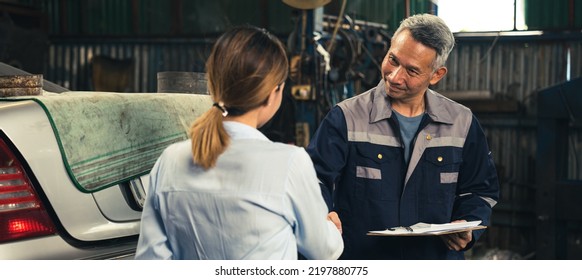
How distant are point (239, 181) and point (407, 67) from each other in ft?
3.81

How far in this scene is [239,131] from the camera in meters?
1.83

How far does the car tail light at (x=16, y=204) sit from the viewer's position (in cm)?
238

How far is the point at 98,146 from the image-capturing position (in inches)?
107

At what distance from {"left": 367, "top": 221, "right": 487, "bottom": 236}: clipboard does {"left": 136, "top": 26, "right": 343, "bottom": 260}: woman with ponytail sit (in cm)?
54

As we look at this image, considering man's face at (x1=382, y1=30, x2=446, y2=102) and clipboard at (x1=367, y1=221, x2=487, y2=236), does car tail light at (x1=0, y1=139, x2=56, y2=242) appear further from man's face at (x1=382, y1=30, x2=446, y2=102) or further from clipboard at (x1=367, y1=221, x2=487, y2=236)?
man's face at (x1=382, y1=30, x2=446, y2=102)

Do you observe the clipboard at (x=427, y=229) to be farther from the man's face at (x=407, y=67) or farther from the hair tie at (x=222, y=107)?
the hair tie at (x=222, y=107)

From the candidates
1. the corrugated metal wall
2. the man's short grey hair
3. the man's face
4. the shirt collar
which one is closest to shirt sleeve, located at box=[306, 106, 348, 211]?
the man's face

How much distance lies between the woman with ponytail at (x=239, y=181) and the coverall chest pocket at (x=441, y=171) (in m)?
0.94

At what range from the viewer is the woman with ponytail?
178 centimetres

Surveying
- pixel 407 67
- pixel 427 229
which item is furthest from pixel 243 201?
pixel 407 67

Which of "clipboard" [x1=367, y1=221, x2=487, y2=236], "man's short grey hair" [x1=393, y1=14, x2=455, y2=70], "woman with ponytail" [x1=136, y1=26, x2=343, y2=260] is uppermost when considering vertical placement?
"man's short grey hair" [x1=393, y1=14, x2=455, y2=70]

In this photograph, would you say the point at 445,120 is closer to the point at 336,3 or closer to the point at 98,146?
the point at 98,146

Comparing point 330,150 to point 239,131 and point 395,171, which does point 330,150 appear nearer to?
point 395,171
